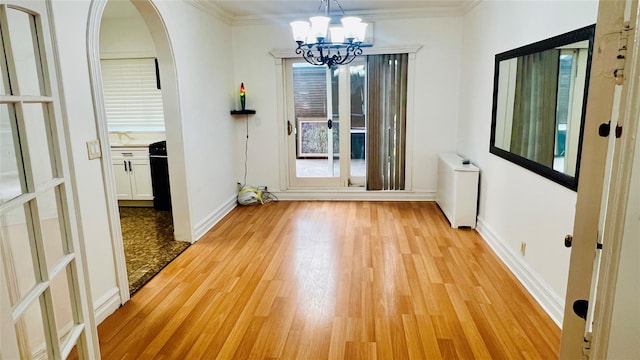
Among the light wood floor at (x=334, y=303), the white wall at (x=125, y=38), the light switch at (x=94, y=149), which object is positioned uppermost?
the white wall at (x=125, y=38)

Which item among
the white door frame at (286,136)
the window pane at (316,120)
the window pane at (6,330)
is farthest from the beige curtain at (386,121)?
the window pane at (6,330)

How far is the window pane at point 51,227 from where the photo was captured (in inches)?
54.6

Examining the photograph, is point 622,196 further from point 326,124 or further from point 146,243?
point 326,124

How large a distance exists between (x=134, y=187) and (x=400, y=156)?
3751 mm

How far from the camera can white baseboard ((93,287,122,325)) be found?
2652 millimetres

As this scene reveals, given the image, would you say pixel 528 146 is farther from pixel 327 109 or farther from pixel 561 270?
pixel 327 109

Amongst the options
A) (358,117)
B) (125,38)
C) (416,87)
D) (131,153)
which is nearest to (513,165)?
(416,87)

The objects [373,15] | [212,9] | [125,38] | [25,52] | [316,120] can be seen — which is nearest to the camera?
[25,52]

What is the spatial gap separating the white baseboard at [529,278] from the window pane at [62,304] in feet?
8.88

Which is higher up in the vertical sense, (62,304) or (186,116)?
(186,116)

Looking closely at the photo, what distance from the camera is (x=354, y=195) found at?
581cm

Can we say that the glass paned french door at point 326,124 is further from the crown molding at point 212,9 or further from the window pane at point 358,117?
the crown molding at point 212,9

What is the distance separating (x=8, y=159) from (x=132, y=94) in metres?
4.76

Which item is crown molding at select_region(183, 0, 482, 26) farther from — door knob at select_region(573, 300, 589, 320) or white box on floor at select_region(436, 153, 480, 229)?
door knob at select_region(573, 300, 589, 320)
